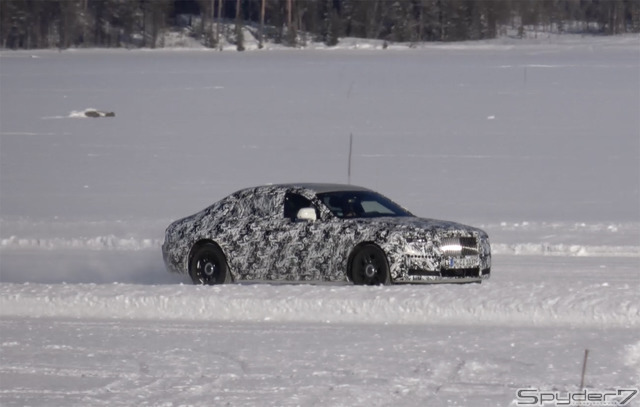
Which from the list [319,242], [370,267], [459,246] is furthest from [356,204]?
[459,246]

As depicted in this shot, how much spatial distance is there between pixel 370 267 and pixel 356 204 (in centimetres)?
118

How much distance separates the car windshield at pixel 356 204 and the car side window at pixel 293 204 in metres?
0.19

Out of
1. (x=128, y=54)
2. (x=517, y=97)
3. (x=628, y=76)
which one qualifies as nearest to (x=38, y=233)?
(x=517, y=97)

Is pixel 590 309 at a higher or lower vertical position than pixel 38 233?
higher

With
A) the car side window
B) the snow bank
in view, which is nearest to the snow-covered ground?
the snow bank

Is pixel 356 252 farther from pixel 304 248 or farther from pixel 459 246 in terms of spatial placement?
pixel 459 246

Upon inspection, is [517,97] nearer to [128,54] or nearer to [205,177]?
[205,177]

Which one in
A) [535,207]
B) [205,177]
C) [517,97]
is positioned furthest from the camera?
[517,97]

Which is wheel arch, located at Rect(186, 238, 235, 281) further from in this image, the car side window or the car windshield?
the car windshield

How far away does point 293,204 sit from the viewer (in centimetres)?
1436

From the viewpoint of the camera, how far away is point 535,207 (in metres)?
24.3

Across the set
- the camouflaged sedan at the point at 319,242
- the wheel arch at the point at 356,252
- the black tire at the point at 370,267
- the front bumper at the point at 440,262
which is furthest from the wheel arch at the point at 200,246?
the front bumper at the point at 440,262

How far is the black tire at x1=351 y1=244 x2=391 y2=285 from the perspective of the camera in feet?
43.5

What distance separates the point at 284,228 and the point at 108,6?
56476 mm
